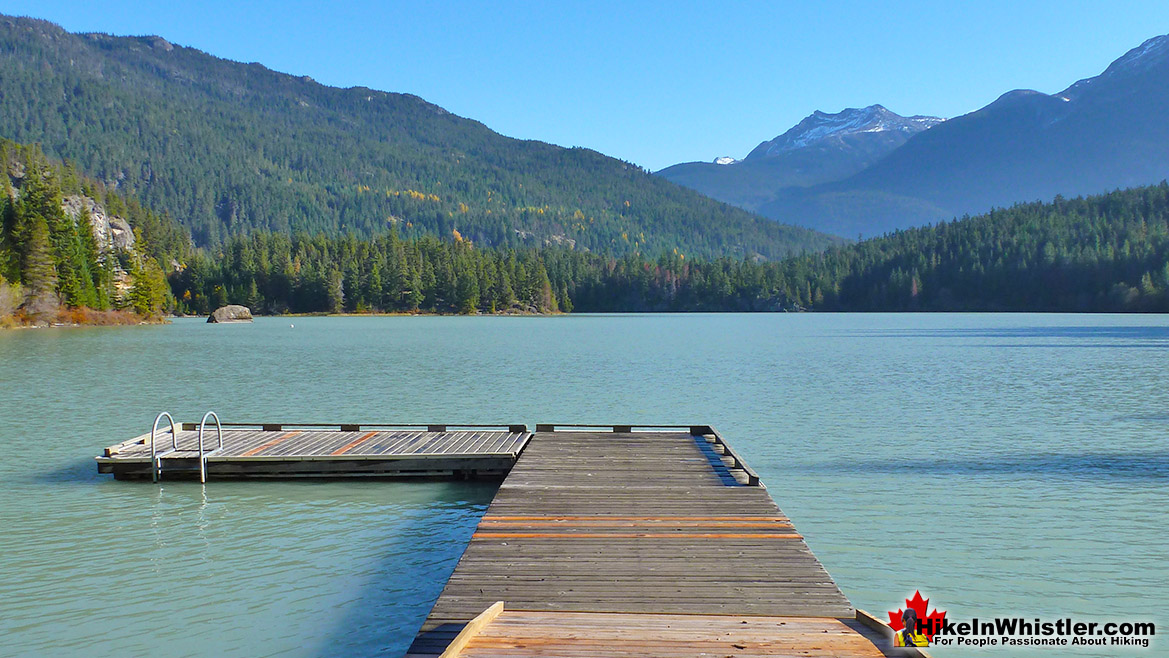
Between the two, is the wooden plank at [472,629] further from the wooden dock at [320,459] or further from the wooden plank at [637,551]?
the wooden dock at [320,459]

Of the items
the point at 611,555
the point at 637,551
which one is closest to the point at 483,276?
the point at 637,551

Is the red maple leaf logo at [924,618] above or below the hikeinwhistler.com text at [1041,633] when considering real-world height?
above

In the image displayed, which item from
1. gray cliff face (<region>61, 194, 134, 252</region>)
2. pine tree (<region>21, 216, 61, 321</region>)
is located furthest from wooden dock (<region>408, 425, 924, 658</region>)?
gray cliff face (<region>61, 194, 134, 252</region>)

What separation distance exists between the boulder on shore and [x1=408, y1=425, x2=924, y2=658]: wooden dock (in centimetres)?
12197

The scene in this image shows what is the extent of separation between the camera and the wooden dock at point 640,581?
7.88 m

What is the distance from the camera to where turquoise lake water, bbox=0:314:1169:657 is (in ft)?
37.5

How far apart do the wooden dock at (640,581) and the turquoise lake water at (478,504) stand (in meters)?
1.53

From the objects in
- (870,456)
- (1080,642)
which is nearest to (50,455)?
(870,456)

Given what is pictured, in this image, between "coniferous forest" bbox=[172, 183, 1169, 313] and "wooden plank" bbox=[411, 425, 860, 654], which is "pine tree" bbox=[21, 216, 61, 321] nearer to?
"coniferous forest" bbox=[172, 183, 1169, 313]

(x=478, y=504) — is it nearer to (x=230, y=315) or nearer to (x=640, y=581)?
(x=640, y=581)

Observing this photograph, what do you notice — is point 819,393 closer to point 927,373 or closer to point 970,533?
point 927,373

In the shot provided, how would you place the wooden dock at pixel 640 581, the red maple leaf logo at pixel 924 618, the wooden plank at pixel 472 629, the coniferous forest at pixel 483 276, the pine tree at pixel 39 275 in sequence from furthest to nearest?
the coniferous forest at pixel 483 276 < the pine tree at pixel 39 275 < the red maple leaf logo at pixel 924 618 < the wooden dock at pixel 640 581 < the wooden plank at pixel 472 629

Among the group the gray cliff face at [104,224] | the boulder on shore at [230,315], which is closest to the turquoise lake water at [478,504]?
the boulder on shore at [230,315]

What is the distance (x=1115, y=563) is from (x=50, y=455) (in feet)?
79.6
